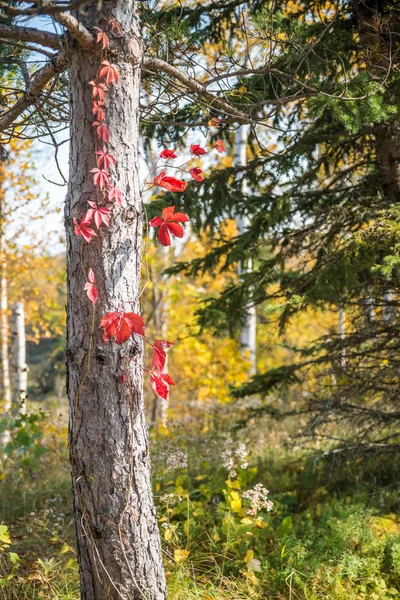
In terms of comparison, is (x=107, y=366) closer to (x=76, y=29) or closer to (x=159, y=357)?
(x=159, y=357)

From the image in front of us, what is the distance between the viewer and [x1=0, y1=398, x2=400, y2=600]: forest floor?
9.36 ft

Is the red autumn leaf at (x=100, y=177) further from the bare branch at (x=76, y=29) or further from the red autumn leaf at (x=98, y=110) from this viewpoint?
the bare branch at (x=76, y=29)

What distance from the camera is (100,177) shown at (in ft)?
6.95

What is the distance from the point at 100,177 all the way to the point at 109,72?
1.43 feet

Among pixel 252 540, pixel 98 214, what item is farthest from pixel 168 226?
pixel 252 540

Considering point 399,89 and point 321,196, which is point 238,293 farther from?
point 399,89

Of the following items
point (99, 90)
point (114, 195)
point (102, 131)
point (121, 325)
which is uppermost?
point (99, 90)

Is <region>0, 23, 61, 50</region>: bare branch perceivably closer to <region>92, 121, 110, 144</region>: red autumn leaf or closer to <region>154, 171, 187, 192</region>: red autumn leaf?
<region>92, 121, 110, 144</region>: red autumn leaf

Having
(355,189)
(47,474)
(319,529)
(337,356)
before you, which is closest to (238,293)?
(337,356)

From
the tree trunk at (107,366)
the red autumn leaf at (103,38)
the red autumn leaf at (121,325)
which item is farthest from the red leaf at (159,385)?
the red autumn leaf at (103,38)

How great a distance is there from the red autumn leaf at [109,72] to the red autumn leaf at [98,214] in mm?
520

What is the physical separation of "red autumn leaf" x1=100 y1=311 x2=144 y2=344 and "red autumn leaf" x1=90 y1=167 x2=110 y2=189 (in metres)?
0.55

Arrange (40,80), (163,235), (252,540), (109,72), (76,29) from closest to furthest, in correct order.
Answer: (76,29) → (109,72) → (163,235) → (40,80) → (252,540)

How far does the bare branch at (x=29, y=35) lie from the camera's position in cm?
208
